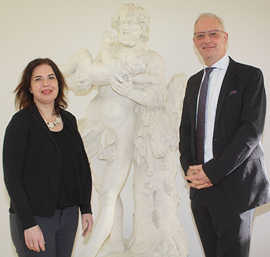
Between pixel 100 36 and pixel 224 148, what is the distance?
7.06ft

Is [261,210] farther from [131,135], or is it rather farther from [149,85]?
[149,85]

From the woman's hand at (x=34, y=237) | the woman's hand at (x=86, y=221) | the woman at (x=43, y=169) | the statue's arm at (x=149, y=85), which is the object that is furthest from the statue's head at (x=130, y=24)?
the woman's hand at (x=34, y=237)

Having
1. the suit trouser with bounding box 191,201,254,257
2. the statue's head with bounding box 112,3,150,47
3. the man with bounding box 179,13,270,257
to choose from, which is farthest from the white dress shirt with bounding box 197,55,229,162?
the statue's head with bounding box 112,3,150,47

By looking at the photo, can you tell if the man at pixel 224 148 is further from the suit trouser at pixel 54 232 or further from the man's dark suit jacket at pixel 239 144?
the suit trouser at pixel 54 232

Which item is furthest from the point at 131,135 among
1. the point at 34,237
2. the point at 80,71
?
the point at 34,237

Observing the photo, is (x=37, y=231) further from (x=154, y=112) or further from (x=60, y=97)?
(x=154, y=112)

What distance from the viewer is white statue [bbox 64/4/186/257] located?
2.70m

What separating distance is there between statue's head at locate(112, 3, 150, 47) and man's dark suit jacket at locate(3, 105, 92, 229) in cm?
111

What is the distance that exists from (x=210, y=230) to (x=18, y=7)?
2.45m

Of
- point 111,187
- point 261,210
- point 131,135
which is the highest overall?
point 131,135

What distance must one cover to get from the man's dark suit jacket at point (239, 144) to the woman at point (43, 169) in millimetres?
550

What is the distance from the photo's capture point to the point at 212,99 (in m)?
1.89

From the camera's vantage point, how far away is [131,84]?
8.91 ft

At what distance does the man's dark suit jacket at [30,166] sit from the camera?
164 centimetres
